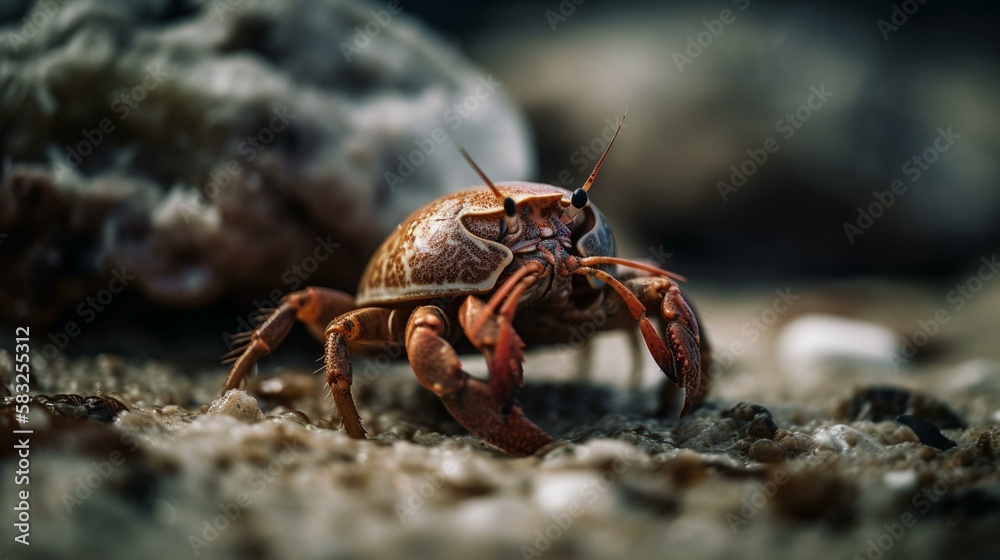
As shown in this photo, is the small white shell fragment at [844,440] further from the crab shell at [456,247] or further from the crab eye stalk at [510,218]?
the crab eye stalk at [510,218]

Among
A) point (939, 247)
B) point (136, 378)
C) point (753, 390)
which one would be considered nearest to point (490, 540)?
point (136, 378)

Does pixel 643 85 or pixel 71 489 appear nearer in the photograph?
pixel 71 489

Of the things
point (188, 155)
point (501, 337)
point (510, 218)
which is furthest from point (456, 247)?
point (188, 155)

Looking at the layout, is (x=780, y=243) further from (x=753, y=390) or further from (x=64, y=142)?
(x=64, y=142)

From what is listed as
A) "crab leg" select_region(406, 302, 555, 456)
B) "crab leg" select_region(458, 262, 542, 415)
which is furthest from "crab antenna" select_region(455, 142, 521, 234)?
"crab leg" select_region(406, 302, 555, 456)

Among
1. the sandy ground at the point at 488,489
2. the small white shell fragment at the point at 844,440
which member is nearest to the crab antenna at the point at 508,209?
the sandy ground at the point at 488,489

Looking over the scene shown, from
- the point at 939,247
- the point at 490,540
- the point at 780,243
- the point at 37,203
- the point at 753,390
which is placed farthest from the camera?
the point at 780,243

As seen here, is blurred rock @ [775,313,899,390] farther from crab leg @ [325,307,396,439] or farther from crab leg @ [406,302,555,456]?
crab leg @ [325,307,396,439]
